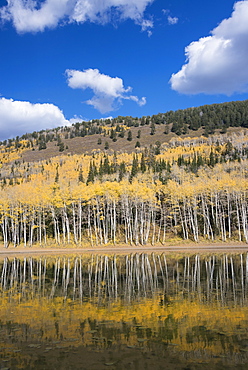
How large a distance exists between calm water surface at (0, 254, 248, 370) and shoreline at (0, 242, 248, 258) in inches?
1168

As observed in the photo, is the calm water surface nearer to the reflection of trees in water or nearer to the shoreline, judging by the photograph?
the reflection of trees in water

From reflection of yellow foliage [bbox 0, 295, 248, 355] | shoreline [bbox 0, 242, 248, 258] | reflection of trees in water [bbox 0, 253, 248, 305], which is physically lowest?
shoreline [bbox 0, 242, 248, 258]

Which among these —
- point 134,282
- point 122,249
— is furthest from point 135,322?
point 122,249

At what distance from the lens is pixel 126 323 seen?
44.8 ft

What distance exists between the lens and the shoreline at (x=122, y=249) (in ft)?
178

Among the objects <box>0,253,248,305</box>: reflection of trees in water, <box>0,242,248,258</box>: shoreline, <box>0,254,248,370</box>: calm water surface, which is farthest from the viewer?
<box>0,242,248,258</box>: shoreline

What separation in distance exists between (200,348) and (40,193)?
62.9 metres

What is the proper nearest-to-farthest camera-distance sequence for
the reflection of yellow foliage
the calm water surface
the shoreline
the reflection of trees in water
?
the calm water surface < the reflection of yellow foliage < the reflection of trees in water < the shoreline

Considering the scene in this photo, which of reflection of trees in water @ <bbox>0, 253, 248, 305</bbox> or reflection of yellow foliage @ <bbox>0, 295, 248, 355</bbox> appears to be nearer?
reflection of yellow foliage @ <bbox>0, 295, 248, 355</bbox>

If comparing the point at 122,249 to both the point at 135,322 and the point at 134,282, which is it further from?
the point at 135,322

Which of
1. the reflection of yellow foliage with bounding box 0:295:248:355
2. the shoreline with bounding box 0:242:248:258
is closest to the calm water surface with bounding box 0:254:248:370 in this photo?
A: the reflection of yellow foliage with bounding box 0:295:248:355

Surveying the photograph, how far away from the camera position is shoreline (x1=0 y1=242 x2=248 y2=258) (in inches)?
2136

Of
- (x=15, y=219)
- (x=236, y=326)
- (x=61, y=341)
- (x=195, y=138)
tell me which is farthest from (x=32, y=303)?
(x=195, y=138)

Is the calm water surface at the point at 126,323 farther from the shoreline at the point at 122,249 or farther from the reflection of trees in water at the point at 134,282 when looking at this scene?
the shoreline at the point at 122,249
